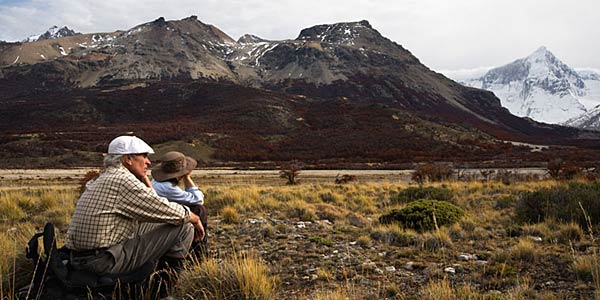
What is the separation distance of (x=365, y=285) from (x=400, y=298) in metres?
0.51

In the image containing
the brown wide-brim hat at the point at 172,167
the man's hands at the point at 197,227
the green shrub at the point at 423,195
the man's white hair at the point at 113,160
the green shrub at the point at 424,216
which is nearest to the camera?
the man's white hair at the point at 113,160

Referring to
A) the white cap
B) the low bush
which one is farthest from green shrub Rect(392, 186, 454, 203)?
the low bush

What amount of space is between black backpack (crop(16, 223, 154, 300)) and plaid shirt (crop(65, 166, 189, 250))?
220 mm

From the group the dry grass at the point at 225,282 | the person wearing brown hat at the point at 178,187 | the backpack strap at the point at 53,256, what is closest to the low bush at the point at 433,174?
the person wearing brown hat at the point at 178,187

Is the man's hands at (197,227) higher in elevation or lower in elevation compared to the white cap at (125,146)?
lower

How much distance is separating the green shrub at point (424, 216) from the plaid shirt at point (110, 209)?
17.6 feet

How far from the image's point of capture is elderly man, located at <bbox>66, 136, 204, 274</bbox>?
3701 millimetres

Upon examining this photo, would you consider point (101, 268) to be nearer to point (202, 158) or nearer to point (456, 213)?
point (456, 213)

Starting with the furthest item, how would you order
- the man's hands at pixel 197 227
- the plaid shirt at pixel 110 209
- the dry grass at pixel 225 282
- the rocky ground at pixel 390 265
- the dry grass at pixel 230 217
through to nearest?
the dry grass at pixel 230 217 → the rocky ground at pixel 390 265 → the man's hands at pixel 197 227 → the dry grass at pixel 225 282 → the plaid shirt at pixel 110 209

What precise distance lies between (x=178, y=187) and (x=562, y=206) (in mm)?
7309

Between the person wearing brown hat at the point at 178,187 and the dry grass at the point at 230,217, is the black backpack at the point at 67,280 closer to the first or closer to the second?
the person wearing brown hat at the point at 178,187

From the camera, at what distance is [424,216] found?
8.17 meters

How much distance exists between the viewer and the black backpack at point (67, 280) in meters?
3.52

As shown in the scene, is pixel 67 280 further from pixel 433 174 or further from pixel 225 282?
→ pixel 433 174
